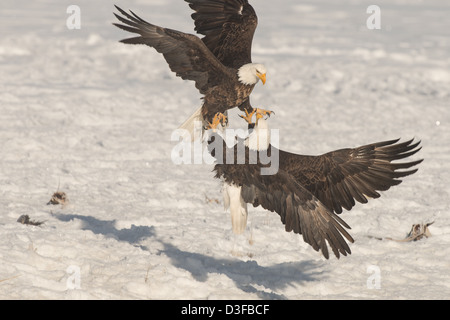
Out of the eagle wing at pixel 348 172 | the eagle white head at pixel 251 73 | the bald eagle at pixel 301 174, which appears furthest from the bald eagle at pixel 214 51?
the eagle wing at pixel 348 172

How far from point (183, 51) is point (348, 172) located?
181 cm

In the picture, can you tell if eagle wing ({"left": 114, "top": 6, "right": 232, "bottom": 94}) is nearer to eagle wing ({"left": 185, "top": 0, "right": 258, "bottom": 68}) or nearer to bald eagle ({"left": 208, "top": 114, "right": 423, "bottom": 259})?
eagle wing ({"left": 185, "top": 0, "right": 258, "bottom": 68})

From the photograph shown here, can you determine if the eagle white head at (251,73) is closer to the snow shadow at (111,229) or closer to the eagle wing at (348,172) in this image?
the eagle wing at (348,172)

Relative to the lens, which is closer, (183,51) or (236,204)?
(236,204)

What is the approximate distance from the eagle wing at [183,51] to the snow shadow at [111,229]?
1.49 m

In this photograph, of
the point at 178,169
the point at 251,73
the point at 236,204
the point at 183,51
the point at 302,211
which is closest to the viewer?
the point at 302,211

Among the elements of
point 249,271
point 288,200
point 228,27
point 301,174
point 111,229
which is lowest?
point 249,271

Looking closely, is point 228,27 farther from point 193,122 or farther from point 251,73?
point 193,122

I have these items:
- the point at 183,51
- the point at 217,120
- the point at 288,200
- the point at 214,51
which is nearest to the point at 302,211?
the point at 288,200

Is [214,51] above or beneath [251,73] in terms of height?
above

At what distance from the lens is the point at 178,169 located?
8984 millimetres

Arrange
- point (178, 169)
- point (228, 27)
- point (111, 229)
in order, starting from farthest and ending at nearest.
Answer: point (178, 169)
point (228, 27)
point (111, 229)

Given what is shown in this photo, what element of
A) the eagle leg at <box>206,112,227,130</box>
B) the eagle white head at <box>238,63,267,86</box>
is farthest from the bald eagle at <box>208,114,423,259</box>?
the eagle white head at <box>238,63,267,86</box>

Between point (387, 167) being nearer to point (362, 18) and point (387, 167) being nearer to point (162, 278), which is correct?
point (162, 278)
